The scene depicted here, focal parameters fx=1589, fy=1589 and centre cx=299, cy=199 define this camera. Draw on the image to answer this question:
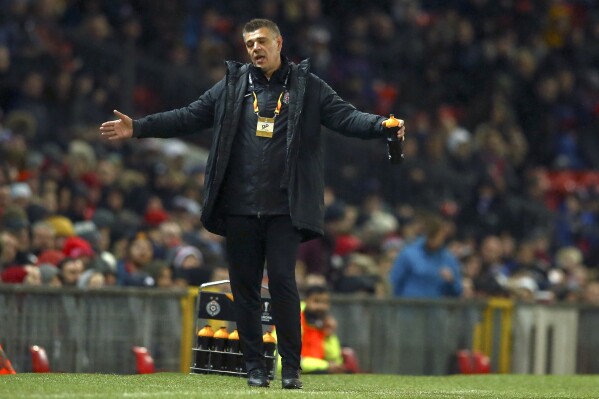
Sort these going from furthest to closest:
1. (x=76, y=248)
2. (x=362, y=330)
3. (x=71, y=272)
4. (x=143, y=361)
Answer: (x=362, y=330)
(x=76, y=248)
(x=71, y=272)
(x=143, y=361)

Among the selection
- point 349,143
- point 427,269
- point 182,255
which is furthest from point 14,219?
point 349,143

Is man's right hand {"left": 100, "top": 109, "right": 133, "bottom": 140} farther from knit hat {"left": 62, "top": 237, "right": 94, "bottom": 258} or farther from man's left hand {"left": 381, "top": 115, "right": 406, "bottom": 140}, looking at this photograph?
knit hat {"left": 62, "top": 237, "right": 94, "bottom": 258}

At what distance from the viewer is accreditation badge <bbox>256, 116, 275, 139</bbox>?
379 inches

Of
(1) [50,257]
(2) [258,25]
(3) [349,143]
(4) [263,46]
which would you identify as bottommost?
(1) [50,257]

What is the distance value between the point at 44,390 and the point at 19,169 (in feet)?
24.4

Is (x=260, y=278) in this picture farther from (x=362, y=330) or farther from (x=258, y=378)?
(x=362, y=330)

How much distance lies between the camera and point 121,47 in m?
20.5

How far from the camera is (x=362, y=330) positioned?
1512 cm

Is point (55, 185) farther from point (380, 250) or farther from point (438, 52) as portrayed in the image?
point (438, 52)

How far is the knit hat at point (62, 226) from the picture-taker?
1484 centimetres

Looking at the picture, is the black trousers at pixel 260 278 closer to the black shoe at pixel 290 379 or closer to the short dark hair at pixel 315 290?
the black shoe at pixel 290 379

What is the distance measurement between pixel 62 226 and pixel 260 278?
17.9 feet

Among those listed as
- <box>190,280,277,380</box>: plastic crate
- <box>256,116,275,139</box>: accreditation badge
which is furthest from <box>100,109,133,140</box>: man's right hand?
<box>190,280,277,380</box>: plastic crate

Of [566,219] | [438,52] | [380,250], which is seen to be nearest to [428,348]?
[380,250]
